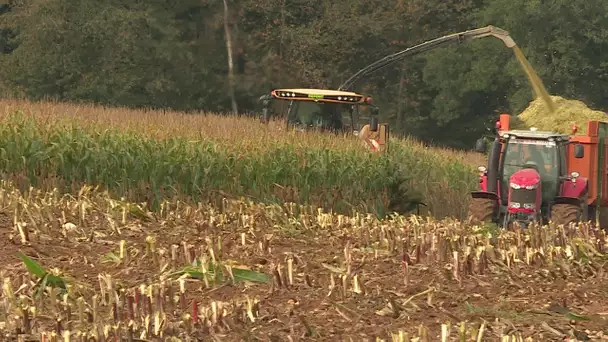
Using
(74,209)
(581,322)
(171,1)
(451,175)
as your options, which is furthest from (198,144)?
(171,1)

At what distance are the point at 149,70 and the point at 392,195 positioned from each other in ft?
86.6

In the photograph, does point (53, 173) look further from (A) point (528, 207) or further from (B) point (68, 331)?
(B) point (68, 331)

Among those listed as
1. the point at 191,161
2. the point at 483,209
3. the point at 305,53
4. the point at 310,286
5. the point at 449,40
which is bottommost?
the point at 483,209

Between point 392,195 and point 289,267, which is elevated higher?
point 289,267

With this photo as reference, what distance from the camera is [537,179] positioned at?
520 inches

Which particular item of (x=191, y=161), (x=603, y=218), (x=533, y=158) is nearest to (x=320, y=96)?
(x=603, y=218)

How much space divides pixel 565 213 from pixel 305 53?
3242 centimetres

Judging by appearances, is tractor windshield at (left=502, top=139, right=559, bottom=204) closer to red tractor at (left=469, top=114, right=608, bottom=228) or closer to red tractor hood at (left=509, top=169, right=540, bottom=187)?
red tractor at (left=469, top=114, right=608, bottom=228)

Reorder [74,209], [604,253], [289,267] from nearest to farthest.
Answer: [289,267] → [604,253] → [74,209]

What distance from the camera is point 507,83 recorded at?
4431cm

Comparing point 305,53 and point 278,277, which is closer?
point 278,277

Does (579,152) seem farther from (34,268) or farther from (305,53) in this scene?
(305,53)

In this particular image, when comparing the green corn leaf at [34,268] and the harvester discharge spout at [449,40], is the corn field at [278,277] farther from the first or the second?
the harvester discharge spout at [449,40]

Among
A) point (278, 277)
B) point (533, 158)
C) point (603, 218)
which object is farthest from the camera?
point (603, 218)
